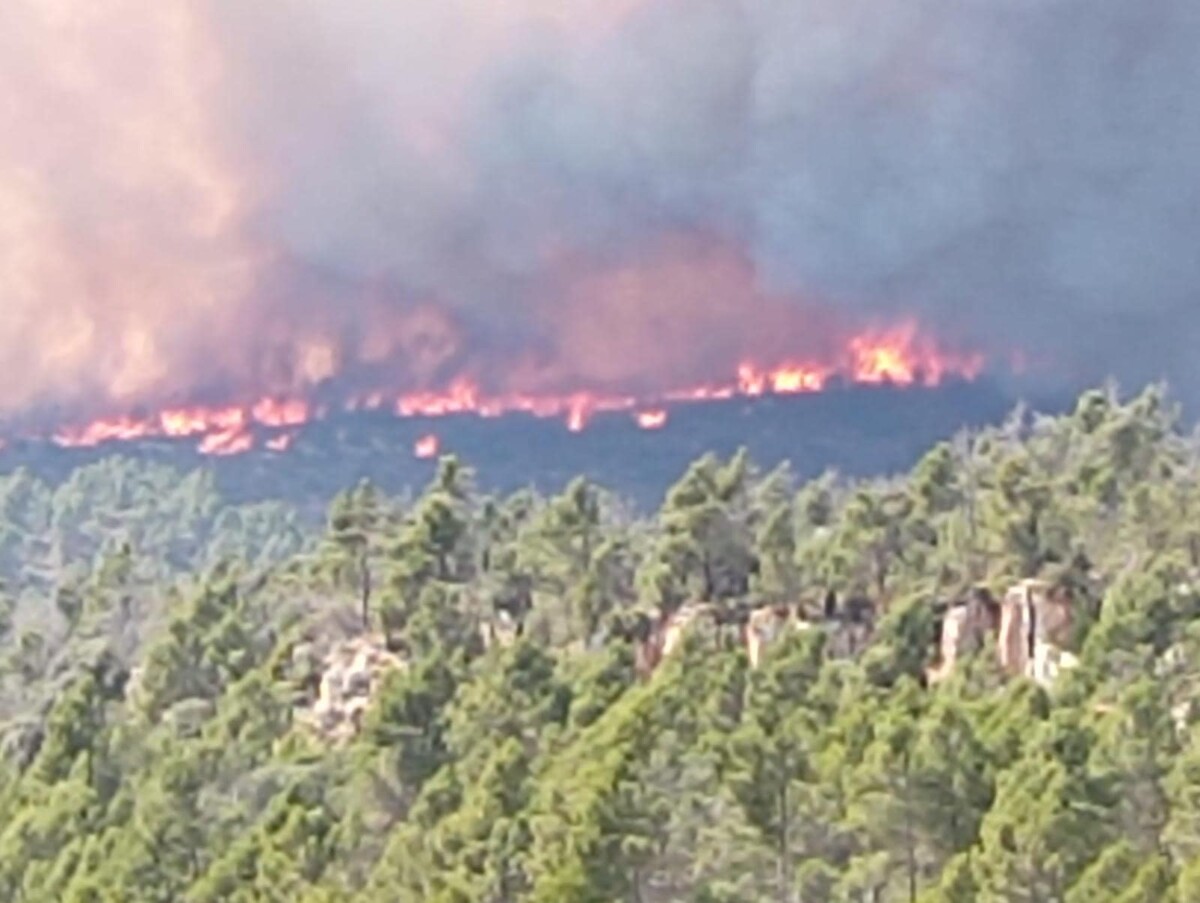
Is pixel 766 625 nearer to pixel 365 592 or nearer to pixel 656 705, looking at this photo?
pixel 656 705

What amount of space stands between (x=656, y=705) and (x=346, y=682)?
15.6 metres

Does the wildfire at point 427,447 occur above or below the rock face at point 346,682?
above

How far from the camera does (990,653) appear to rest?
176 feet

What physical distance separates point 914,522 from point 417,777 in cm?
1540

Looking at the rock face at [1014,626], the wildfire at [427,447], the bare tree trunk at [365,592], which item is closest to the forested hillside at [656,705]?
the bare tree trunk at [365,592]

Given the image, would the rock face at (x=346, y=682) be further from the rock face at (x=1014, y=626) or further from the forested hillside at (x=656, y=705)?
the rock face at (x=1014, y=626)

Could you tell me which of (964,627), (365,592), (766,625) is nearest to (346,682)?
(365,592)

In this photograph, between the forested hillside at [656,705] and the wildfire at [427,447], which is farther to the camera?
the wildfire at [427,447]

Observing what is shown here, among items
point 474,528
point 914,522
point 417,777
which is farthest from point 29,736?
point 914,522

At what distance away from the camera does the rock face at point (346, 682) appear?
59344mm

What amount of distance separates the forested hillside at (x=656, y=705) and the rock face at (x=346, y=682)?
13cm

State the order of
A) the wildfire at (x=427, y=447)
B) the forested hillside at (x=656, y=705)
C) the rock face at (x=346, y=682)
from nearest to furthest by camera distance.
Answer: the forested hillside at (x=656, y=705)
the rock face at (x=346, y=682)
the wildfire at (x=427, y=447)

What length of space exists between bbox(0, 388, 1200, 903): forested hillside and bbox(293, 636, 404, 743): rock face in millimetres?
131

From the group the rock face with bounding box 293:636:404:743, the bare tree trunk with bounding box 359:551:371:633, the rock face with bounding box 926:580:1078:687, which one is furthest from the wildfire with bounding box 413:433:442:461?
the rock face with bounding box 926:580:1078:687
